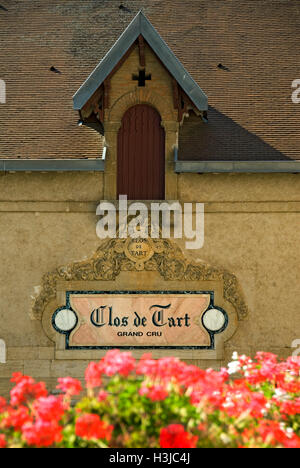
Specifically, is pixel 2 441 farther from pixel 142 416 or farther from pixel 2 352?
pixel 2 352

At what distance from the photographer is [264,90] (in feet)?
50.1

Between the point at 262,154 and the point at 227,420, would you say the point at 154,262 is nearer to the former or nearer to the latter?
the point at 262,154


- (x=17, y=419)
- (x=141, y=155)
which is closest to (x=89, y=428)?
(x=17, y=419)

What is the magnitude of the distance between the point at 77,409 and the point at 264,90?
425 inches

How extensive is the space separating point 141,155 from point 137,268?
8.28 feet

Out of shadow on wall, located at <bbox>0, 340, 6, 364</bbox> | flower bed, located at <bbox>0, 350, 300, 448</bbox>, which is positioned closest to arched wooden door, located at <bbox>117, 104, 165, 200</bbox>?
shadow on wall, located at <bbox>0, 340, 6, 364</bbox>

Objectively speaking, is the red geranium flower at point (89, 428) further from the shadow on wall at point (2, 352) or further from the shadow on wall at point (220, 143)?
the shadow on wall at point (220, 143)

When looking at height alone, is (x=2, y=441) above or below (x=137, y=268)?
below

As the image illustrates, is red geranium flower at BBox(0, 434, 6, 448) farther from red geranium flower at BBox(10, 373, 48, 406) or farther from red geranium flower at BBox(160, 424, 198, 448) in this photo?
red geranium flower at BBox(160, 424, 198, 448)

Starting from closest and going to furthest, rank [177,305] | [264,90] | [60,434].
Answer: [60,434], [177,305], [264,90]

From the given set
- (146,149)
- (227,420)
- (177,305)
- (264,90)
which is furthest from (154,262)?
(227,420)

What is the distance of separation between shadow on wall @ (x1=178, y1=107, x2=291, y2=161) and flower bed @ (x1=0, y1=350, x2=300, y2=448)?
23.8 ft

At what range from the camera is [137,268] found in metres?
13.5

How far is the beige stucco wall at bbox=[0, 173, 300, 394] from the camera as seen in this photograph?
13.6 metres
